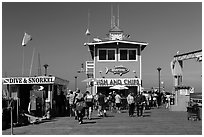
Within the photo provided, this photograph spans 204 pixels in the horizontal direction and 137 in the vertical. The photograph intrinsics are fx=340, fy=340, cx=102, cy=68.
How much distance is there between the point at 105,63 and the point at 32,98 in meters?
14.3

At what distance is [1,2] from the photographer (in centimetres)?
1233

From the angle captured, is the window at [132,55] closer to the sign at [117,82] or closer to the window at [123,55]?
the window at [123,55]

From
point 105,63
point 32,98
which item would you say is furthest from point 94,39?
point 32,98

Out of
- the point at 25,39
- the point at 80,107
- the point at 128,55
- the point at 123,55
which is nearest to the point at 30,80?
the point at 25,39

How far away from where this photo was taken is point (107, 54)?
3011 centimetres

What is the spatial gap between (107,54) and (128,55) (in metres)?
1.86

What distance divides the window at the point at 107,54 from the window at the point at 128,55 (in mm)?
617

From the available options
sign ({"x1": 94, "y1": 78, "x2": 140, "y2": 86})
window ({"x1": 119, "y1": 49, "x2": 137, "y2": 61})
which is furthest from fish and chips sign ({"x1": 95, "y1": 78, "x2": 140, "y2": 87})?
window ({"x1": 119, "y1": 49, "x2": 137, "y2": 61})

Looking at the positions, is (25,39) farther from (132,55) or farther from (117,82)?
(132,55)

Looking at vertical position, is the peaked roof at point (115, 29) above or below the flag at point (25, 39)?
above

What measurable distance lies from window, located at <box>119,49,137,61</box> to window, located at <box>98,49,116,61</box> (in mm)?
617

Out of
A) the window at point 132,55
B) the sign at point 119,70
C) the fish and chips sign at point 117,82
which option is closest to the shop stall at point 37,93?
the fish and chips sign at point 117,82

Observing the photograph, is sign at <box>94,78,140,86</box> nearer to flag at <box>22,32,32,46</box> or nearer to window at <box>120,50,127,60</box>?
window at <box>120,50,127,60</box>

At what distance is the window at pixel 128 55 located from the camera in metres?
30.0
